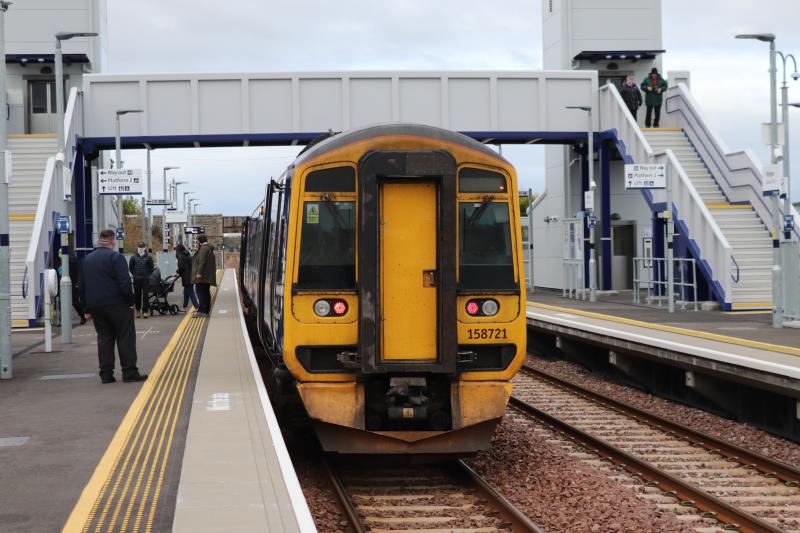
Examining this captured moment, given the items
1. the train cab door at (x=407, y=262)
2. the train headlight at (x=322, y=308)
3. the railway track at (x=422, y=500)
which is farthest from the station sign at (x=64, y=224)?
the train cab door at (x=407, y=262)

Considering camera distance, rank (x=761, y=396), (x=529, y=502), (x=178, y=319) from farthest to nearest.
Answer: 1. (x=178, y=319)
2. (x=761, y=396)
3. (x=529, y=502)

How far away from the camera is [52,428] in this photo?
9.18 meters

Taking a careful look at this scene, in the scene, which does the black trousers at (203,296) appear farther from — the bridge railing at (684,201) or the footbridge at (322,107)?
the bridge railing at (684,201)

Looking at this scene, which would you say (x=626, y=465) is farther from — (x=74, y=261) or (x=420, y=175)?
(x=74, y=261)

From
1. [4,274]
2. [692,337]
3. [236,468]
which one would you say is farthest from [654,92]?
[236,468]

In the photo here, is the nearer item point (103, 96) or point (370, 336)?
point (370, 336)

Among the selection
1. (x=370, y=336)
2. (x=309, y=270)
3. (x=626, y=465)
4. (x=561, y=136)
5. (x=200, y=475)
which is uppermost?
(x=561, y=136)

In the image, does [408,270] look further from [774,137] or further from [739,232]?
[739,232]

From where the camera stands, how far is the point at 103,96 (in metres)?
30.4

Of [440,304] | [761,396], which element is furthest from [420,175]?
[761,396]

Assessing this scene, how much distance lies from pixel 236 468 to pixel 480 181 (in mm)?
3382

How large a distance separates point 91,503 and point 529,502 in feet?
11.9

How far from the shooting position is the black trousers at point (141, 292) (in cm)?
2398

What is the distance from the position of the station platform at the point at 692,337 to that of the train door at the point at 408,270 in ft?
15.2
